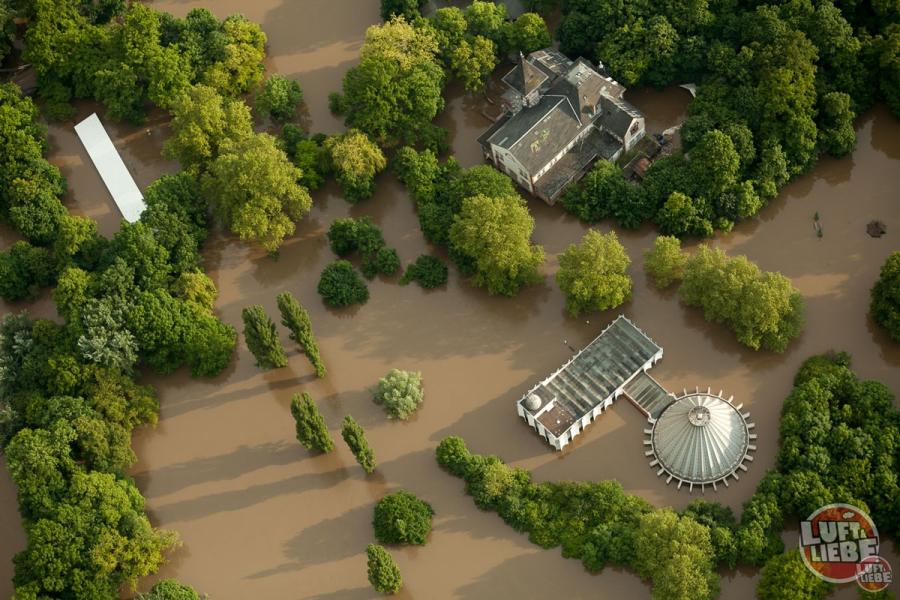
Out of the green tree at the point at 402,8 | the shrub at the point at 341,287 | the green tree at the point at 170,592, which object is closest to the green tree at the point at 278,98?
the green tree at the point at 402,8

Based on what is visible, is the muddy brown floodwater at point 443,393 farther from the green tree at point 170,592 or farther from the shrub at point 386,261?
the green tree at point 170,592

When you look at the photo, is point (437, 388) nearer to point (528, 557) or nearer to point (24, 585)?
point (528, 557)

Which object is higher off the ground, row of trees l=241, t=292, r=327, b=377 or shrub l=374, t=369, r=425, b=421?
row of trees l=241, t=292, r=327, b=377

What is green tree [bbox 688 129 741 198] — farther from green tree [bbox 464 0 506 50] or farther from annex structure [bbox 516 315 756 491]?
green tree [bbox 464 0 506 50]

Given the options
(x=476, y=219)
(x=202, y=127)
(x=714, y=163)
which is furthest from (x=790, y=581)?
(x=202, y=127)

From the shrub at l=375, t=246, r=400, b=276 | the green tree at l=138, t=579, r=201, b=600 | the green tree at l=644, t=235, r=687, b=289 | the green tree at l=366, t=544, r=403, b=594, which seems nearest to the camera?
the green tree at l=366, t=544, r=403, b=594

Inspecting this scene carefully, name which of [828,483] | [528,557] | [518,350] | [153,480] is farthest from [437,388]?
[828,483]

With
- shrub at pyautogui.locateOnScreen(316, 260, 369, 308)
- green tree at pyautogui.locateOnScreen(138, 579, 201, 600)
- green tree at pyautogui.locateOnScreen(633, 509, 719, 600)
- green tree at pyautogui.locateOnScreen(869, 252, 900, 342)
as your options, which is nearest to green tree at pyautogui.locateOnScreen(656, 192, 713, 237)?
green tree at pyautogui.locateOnScreen(869, 252, 900, 342)
